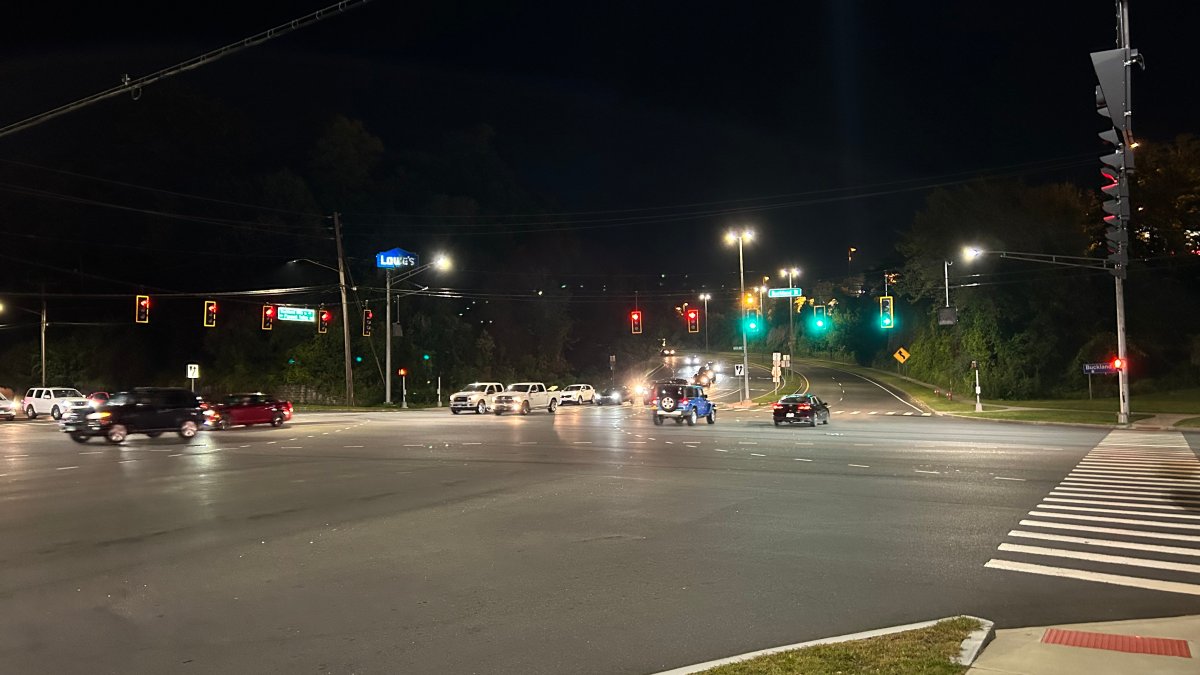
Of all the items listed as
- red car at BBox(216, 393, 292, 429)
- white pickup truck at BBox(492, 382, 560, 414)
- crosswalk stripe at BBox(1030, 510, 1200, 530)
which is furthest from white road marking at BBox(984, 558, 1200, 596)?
white pickup truck at BBox(492, 382, 560, 414)

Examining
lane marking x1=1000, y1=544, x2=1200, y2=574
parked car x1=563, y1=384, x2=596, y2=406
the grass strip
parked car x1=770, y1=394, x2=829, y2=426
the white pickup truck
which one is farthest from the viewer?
parked car x1=563, y1=384, x2=596, y2=406

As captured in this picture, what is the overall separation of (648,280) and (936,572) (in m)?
102

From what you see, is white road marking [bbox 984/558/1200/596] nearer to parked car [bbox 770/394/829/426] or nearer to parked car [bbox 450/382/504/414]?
parked car [bbox 770/394/829/426]

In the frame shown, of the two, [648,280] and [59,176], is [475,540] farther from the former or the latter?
[648,280]

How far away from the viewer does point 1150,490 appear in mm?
14930

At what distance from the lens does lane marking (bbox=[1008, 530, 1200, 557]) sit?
9828mm

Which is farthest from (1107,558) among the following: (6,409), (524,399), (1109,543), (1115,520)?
(6,409)

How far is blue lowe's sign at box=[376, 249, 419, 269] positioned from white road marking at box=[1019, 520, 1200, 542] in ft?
194

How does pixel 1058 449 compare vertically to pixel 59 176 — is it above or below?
below

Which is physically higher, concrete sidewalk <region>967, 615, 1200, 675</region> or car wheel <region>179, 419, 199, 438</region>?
car wheel <region>179, 419, 199, 438</region>

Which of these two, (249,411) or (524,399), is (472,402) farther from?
(249,411)

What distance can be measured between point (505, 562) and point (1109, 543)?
24.2 ft

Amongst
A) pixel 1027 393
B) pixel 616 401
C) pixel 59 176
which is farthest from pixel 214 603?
pixel 59 176

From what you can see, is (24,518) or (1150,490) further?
(1150,490)
